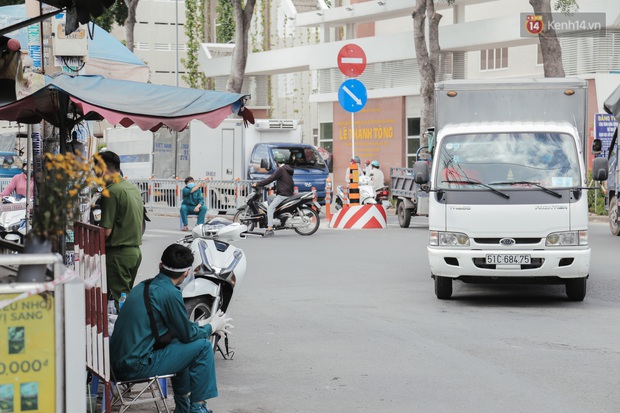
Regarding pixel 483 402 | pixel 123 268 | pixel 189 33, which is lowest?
pixel 483 402

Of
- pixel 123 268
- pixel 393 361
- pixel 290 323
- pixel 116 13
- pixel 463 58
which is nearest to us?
pixel 123 268

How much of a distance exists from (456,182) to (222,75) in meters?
41.9

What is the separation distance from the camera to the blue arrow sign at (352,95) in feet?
83.0

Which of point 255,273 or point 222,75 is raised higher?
point 222,75

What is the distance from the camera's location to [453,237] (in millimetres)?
12883

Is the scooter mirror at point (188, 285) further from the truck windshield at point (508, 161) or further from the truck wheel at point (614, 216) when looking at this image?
the truck wheel at point (614, 216)

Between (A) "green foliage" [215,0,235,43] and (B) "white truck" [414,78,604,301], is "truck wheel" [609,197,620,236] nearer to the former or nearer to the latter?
(B) "white truck" [414,78,604,301]

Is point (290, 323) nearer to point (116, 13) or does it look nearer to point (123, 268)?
point (123, 268)

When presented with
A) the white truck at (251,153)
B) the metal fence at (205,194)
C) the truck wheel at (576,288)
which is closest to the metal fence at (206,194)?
the metal fence at (205,194)

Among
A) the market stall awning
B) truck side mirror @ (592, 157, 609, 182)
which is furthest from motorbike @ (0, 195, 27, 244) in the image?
truck side mirror @ (592, 157, 609, 182)

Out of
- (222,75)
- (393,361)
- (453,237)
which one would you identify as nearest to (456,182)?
(453,237)

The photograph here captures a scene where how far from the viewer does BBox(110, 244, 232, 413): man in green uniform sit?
23.2ft

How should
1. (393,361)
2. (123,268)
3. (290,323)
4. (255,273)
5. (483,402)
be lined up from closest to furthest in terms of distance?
(483,402)
(123,268)
(393,361)
(290,323)
(255,273)

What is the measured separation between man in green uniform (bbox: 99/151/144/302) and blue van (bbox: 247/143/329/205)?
23114 millimetres
